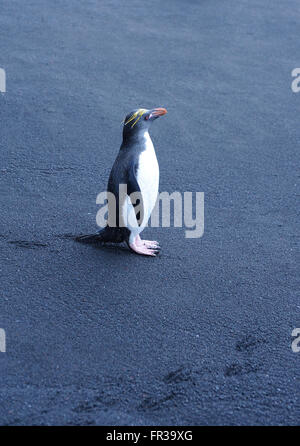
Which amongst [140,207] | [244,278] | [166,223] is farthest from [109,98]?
[244,278]

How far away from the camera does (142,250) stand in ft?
14.3

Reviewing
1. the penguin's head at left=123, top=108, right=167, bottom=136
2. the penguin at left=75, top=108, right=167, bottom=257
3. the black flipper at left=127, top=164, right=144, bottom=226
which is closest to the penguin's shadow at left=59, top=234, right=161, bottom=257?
the penguin at left=75, top=108, right=167, bottom=257

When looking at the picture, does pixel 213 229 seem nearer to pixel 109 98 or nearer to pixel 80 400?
pixel 80 400

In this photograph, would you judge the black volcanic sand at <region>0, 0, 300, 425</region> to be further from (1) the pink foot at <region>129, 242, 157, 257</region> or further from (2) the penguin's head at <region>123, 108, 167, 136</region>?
(2) the penguin's head at <region>123, 108, 167, 136</region>

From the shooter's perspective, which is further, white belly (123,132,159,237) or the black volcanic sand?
white belly (123,132,159,237)

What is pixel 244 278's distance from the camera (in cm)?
420

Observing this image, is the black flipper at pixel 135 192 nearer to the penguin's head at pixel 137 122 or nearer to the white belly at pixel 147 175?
the white belly at pixel 147 175

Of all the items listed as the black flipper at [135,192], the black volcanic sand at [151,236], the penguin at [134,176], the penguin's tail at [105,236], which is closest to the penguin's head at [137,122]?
the penguin at [134,176]

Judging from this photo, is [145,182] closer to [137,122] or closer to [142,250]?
[137,122]

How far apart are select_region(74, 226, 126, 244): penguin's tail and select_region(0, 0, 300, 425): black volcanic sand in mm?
78

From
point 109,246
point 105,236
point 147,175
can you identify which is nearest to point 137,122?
point 147,175

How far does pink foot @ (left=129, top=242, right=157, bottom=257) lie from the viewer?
4.32 m

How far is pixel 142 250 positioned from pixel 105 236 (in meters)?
0.32
